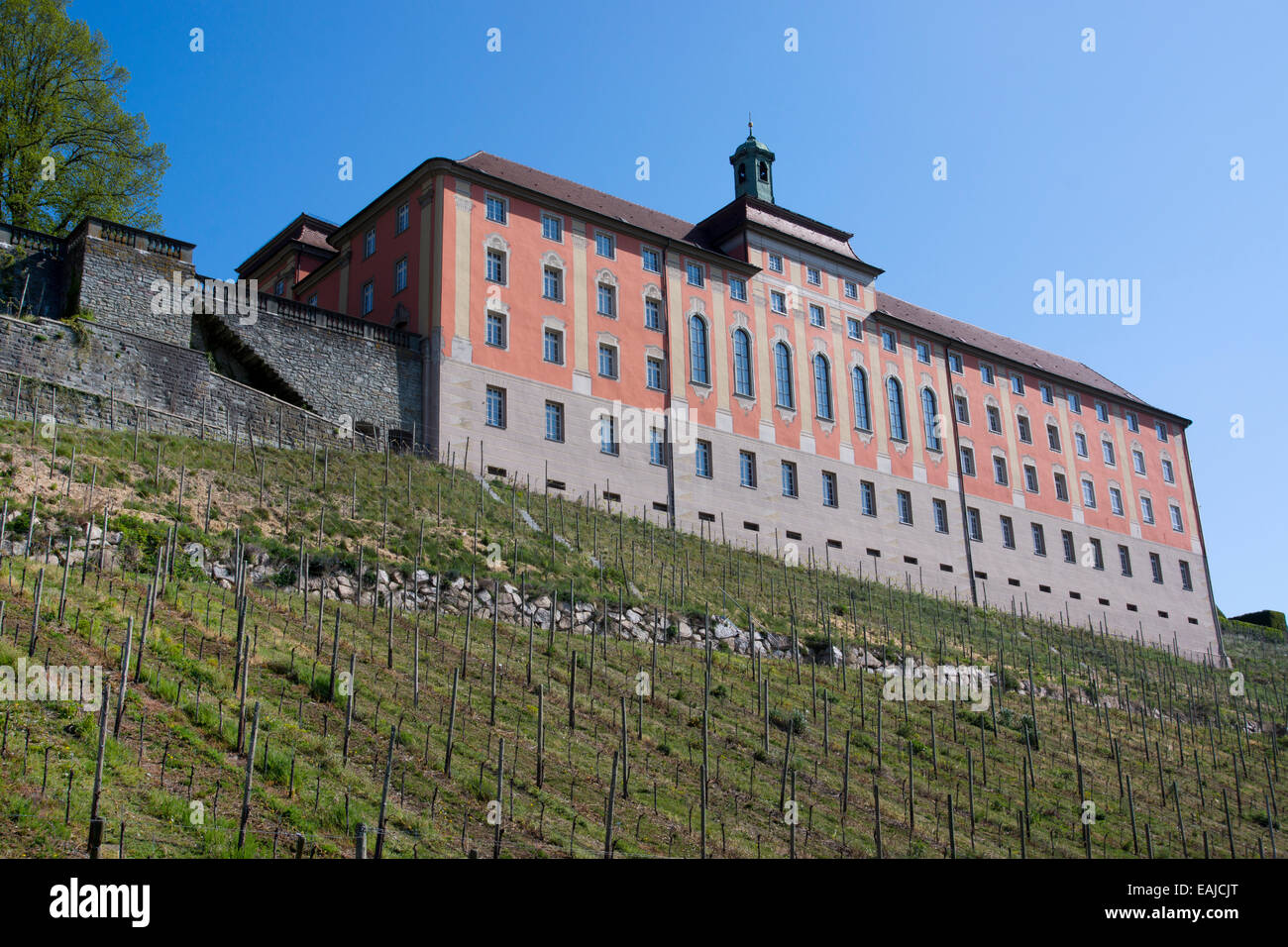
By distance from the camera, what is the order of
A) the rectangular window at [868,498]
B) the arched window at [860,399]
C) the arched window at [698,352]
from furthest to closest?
the arched window at [860,399]
the rectangular window at [868,498]
the arched window at [698,352]

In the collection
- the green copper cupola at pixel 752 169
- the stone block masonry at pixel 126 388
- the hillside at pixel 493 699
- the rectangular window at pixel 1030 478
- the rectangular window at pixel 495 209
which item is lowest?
the hillside at pixel 493 699

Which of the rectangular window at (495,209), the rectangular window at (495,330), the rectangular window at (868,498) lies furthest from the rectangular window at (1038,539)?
the rectangular window at (495,209)

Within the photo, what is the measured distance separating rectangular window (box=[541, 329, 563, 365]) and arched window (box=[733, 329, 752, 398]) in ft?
28.3

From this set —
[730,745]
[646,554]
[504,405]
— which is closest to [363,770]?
[730,745]

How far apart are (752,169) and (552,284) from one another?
18.8 m

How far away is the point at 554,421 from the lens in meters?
46.5

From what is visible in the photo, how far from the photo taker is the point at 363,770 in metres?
18.3

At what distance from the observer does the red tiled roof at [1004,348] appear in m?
64.8

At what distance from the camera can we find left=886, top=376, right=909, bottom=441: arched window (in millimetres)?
58750

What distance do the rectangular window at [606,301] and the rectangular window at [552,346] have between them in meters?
2.60

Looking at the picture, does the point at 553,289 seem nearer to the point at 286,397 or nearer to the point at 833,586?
the point at 286,397

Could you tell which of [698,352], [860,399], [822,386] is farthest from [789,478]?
[860,399]

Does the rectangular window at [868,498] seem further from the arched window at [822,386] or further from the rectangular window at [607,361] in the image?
the rectangular window at [607,361]
